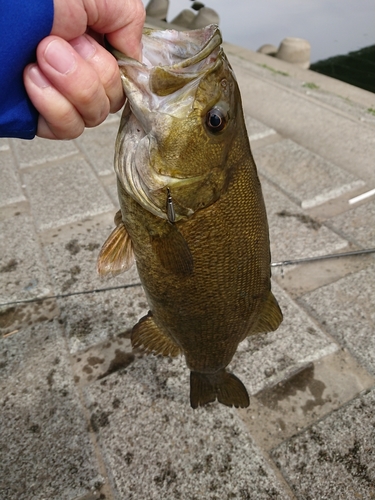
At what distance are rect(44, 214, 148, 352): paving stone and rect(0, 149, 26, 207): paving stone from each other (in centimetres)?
66

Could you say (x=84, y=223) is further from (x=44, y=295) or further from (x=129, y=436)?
(x=129, y=436)

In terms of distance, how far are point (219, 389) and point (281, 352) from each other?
675mm

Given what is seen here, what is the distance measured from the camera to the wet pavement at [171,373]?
201 centimetres

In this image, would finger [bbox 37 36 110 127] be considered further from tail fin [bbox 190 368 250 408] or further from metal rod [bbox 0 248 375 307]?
metal rod [bbox 0 248 375 307]

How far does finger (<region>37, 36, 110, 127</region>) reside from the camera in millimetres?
1078

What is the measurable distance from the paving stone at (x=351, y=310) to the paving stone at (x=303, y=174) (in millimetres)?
934

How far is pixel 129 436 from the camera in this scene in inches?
84.9

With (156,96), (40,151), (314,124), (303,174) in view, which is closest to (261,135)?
(314,124)

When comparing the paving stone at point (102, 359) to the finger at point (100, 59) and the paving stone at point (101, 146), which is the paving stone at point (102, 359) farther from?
the paving stone at point (101, 146)

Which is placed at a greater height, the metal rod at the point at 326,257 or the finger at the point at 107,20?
the finger at the point at 107,20

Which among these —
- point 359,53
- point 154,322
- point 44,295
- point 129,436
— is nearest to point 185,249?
point 154,322

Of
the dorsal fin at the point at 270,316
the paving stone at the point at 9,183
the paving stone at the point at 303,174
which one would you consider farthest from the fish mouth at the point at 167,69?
the paving stone at the point at 9,183

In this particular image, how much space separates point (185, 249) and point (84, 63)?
64 centimetres

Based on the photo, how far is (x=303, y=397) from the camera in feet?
7.62
